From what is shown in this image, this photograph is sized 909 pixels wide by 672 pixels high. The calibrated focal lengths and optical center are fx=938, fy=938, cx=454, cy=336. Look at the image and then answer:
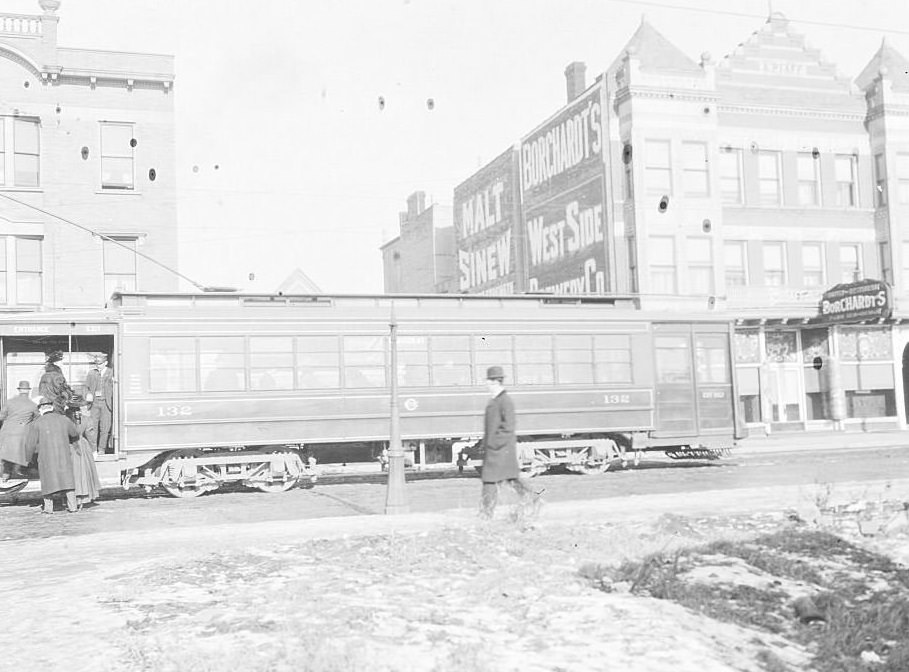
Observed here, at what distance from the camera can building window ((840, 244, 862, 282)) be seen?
106 ft

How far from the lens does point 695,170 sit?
100ft

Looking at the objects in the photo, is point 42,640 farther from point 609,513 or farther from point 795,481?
point 795,481

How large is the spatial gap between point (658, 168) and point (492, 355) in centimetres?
1434

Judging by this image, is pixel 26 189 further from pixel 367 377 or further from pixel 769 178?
pixel 769 178

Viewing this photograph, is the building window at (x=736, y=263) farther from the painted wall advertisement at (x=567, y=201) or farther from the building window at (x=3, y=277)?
the building window at (x=3, y=277)

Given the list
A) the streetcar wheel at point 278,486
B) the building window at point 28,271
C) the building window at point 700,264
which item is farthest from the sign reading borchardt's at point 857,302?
the building window at point 28,271

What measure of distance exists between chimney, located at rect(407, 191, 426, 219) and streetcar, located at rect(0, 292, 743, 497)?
32956 mm

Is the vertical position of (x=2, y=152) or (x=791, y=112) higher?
(x=791, y=112)

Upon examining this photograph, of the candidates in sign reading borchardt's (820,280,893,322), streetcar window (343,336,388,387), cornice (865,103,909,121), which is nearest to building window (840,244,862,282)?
sign reading borchardt's (820,280,893,322)

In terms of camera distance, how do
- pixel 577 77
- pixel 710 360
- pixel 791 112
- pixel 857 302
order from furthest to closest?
pixel 577 77, pixel 791 112, pixel 857 302, pixel 710 360

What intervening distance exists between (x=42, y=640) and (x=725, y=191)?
1124 inches

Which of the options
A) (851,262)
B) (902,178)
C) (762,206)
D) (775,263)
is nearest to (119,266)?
(762,206)

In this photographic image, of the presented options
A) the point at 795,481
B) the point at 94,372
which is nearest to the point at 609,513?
the point at 795,481

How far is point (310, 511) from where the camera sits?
1379 centimetres
